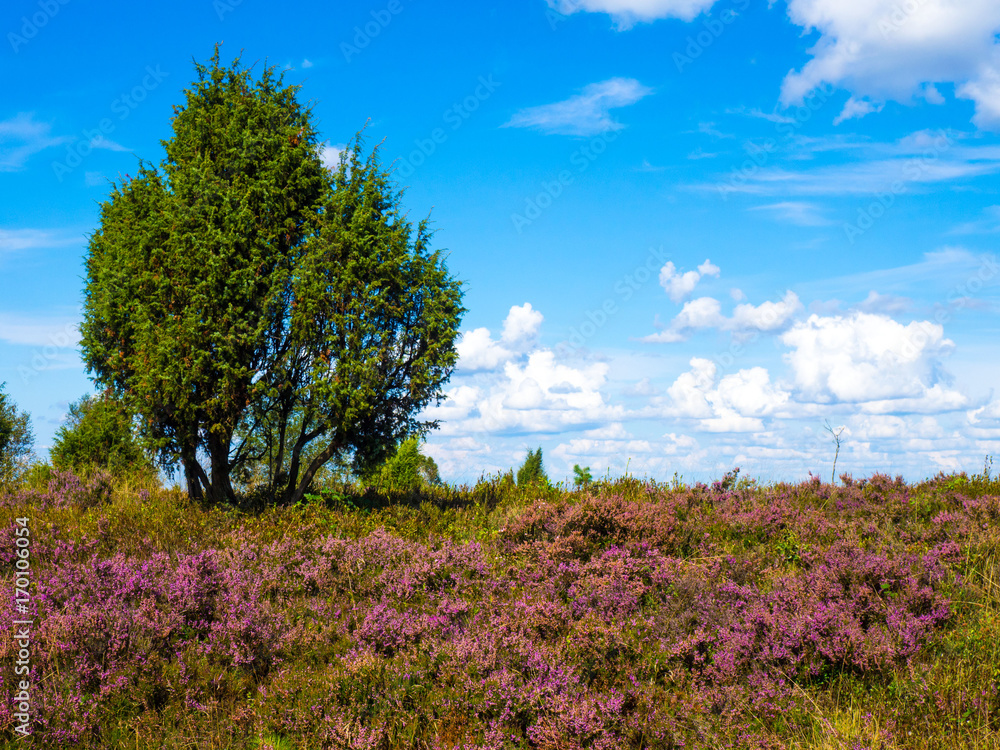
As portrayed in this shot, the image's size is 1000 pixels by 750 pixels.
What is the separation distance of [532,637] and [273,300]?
362 inches

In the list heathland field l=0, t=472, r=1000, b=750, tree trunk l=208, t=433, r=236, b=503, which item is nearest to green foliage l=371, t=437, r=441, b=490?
tree trunk l=208, t=433, r=236, b=503

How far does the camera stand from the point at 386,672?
539 cm

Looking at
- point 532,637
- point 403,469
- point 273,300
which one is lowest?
point 532,637

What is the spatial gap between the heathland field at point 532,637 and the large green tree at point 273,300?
14.5 feet

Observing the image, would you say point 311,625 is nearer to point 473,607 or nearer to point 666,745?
point 473,607

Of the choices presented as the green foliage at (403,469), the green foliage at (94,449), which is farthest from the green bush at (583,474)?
the green foliage at (94,449)

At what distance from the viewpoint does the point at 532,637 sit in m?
5.91

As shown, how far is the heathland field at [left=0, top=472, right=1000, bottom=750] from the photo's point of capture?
495cm

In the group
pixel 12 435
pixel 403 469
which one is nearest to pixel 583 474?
pixel 403 469

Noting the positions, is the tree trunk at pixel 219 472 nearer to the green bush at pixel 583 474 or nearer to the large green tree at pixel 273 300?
the large green tree at pixel 273 300

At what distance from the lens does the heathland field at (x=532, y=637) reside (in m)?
4.95

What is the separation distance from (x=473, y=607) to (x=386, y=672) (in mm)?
1456

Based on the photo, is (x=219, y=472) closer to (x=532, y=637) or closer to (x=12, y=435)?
(x=532, y=637)

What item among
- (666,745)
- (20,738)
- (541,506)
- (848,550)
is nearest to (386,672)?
(666,745)
